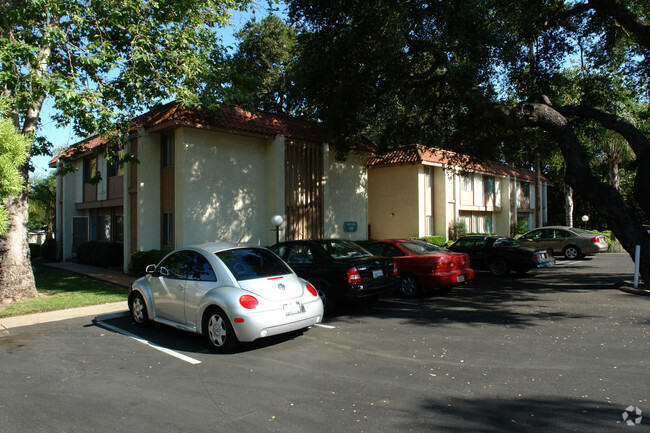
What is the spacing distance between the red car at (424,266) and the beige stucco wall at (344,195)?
7387mm

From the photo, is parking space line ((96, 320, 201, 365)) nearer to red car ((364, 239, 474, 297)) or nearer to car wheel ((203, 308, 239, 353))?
car wheel ((203, 308, 239, 353))

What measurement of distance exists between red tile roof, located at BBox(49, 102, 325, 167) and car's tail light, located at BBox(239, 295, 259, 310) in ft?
26.5

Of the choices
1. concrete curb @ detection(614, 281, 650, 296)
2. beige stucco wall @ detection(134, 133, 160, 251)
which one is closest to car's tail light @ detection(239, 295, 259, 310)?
concrete curb @ detection(614, 281, 650, 296)

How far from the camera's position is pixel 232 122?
15586 millimetres

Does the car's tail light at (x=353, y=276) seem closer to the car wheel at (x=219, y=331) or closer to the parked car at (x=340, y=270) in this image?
the parked car at (x=340, y=270)

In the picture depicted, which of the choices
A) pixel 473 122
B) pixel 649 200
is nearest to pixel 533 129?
pixel 473 122

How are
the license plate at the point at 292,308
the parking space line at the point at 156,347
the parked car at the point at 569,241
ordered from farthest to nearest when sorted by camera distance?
the parked car at the point at 569,241 → the license plate at the point at 292,308 → the parking space line at the point at 156,347

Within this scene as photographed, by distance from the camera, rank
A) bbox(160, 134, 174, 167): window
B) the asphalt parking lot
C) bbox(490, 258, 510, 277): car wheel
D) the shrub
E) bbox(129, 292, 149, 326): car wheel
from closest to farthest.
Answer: the asphalt parking lot
bbox(129, 292, 149, 326): car wheel
bbox(490, 258, 510, 277): car wheel
bbox(160, 134, 174, 167): window
the shrub

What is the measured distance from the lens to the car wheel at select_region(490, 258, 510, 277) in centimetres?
1451

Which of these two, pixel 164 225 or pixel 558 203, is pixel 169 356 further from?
pixel 558 203

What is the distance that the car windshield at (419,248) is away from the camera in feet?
36.5

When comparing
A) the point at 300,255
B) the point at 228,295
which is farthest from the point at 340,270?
the point at 228,295

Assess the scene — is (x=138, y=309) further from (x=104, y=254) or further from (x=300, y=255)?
(x=104, y=254)

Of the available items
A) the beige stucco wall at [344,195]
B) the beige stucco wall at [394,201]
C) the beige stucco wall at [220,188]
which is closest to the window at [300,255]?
the beige stucco wall at [220,188]
